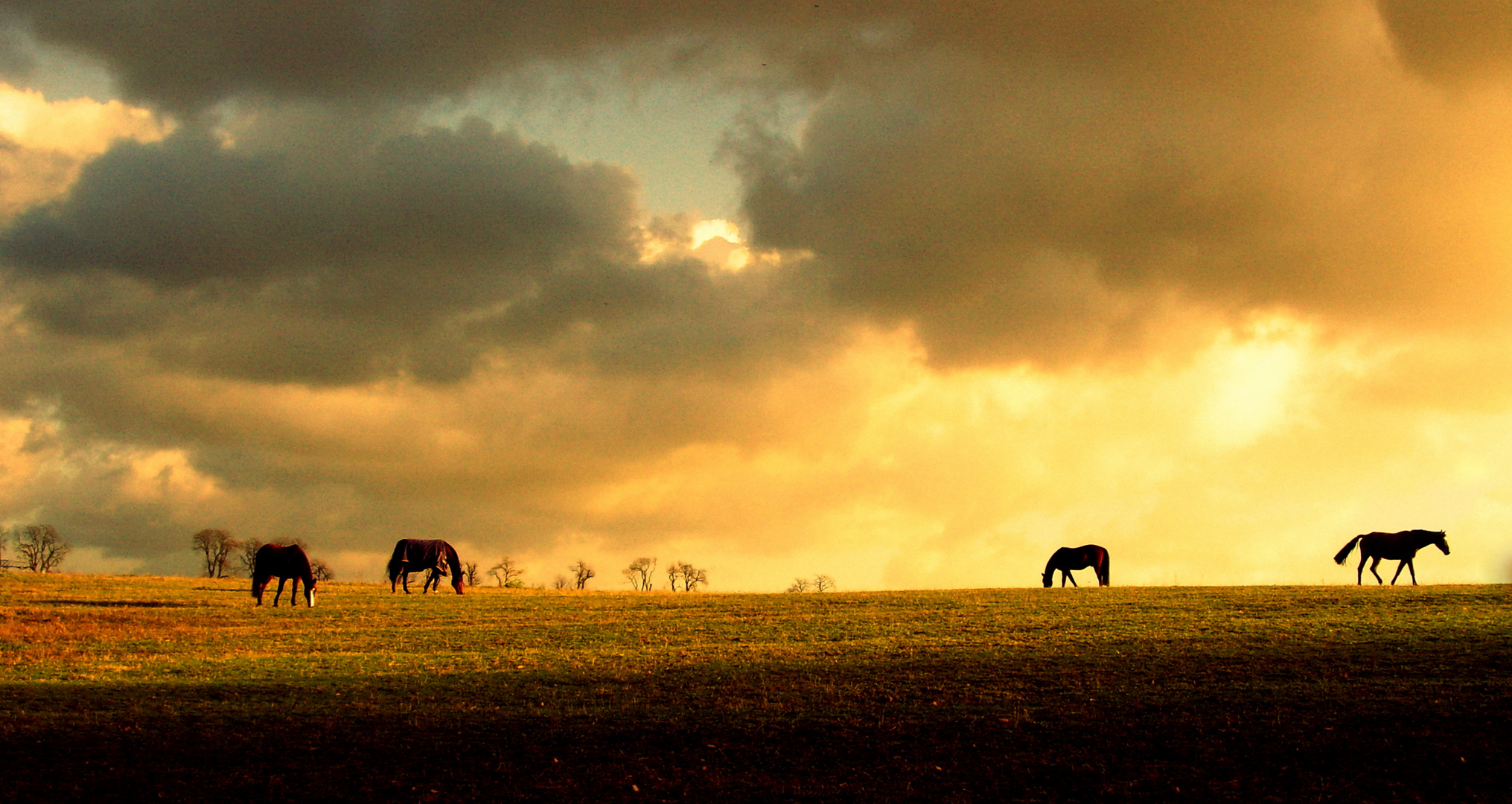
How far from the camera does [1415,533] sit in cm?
4694

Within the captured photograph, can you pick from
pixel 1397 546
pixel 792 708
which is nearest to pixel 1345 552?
pixel 1397 546

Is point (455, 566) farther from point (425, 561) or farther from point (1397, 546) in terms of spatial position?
point (1397, 546)

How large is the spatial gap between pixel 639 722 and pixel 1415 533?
140 ft

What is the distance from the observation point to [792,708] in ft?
61.4

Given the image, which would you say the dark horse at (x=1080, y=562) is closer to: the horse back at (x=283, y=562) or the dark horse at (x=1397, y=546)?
the dark horse at (x=1397, y=546)

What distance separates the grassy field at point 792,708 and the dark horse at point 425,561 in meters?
17.2

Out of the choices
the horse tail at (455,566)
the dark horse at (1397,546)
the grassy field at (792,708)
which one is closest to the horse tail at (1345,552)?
the dark horse at (1397,546)

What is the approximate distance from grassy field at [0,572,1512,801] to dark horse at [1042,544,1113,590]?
625 inches

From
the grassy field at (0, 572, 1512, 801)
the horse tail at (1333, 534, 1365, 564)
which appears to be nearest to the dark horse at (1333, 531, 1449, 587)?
the horse tail at (1333, 534, 1365, 564)

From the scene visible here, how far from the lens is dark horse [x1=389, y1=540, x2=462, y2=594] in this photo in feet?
165

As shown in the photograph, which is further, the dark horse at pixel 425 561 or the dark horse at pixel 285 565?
the dark horse at pixel 425 561

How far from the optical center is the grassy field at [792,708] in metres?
14.6

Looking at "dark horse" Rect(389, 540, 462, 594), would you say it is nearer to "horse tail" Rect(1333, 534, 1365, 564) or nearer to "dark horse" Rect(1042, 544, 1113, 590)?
"dark horse" Rect(1042, 544, 1113, 590)

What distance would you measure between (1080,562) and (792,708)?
33313 mm
